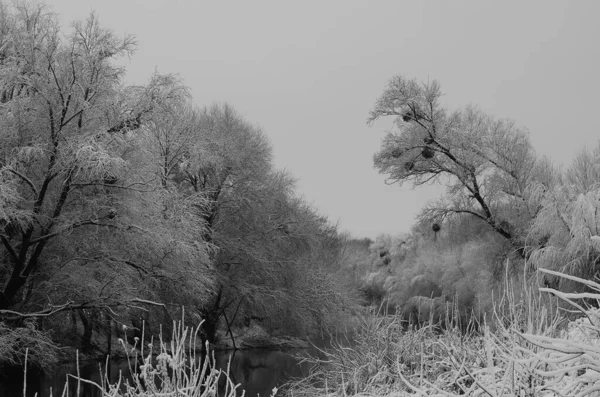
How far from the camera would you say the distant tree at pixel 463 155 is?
71.1 ft

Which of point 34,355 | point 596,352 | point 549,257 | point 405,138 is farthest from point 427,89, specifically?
point 596,352

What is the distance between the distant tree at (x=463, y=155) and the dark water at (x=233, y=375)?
7691mm

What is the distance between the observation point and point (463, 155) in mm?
22031

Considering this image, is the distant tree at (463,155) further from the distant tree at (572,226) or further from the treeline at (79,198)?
the treeline at (79,198)

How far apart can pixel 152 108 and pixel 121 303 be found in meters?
4.86

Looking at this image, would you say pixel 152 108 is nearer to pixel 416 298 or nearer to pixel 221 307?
pixel 221 307

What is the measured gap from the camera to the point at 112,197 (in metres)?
16.1

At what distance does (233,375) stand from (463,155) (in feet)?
34.2

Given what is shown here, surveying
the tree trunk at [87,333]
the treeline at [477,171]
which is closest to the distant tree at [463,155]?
the treeline at [477,171]

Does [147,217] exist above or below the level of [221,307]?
above

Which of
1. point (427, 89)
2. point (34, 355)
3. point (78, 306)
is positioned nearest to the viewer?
point (34, 355)

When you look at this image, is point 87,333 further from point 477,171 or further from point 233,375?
point 477,171

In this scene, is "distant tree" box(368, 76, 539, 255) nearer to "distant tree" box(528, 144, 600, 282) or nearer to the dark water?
"distant tree" box(528, 144, 600, 282)

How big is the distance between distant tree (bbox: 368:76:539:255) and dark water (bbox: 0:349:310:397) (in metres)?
→ 7.69
